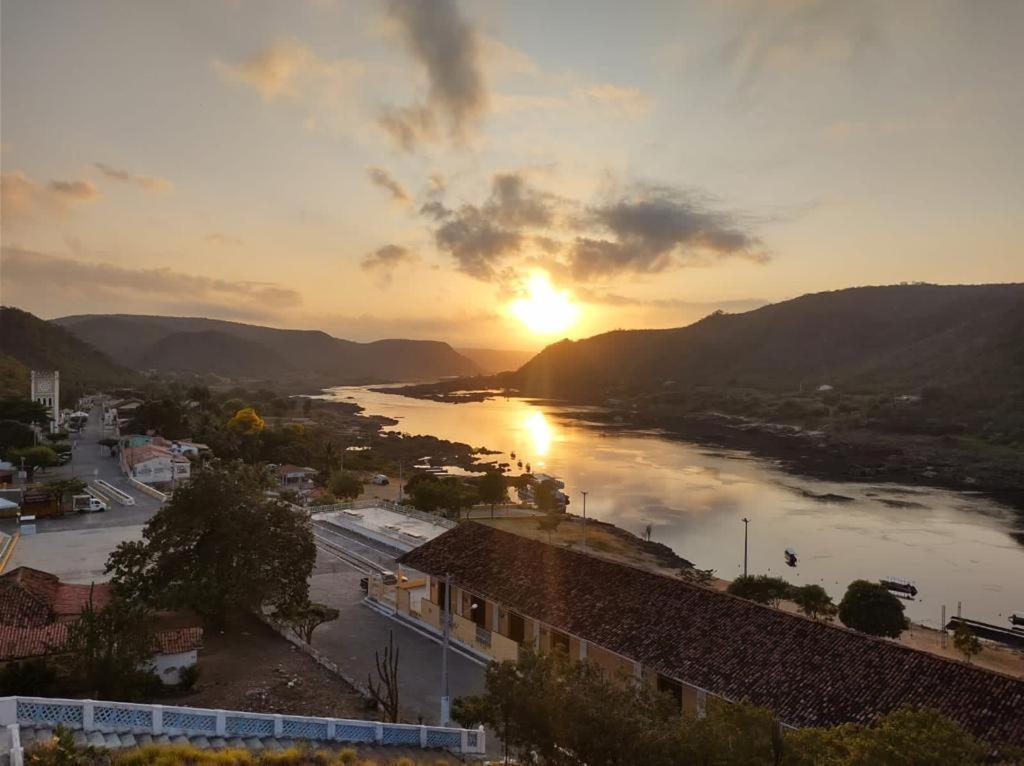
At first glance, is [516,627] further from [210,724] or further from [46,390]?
[46,390]

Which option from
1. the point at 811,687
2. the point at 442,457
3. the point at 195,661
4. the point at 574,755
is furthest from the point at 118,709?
the point at 442,457

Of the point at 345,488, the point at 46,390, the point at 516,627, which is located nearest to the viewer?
the point at 516,627

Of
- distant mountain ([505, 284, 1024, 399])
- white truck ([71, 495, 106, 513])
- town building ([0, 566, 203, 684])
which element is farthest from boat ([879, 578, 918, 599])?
distant mountain ([505, 284, 1024, 399])

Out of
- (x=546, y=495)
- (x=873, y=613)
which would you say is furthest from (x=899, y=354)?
(x=873, y=613)

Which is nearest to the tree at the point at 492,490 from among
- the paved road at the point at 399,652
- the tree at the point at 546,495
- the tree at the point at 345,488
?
the tree at the point at 546,495

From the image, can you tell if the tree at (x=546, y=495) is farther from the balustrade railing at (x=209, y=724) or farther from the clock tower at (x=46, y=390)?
the clock tower at (x=46, y=390)
